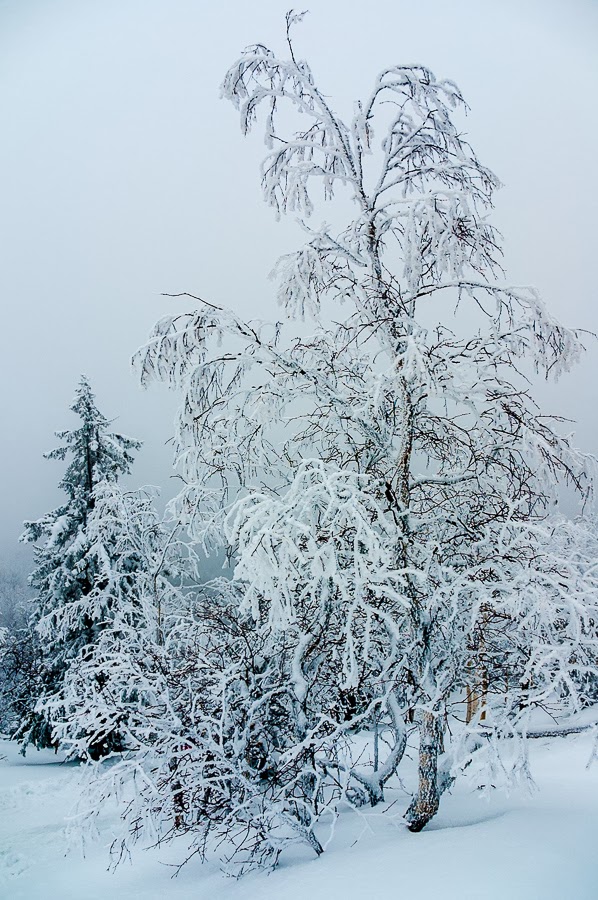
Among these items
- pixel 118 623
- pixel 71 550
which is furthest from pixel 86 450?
pixel 118 623

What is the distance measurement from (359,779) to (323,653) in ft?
4.71

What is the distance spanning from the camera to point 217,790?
5523mm

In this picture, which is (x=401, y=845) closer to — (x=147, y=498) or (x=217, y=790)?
(x=217, y=790)

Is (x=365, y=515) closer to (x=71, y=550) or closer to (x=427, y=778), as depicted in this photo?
(x=427, y=778)

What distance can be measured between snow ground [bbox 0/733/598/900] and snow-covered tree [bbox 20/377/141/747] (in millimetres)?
7323

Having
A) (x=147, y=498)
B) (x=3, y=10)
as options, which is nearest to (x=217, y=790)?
(x=147, y=498)

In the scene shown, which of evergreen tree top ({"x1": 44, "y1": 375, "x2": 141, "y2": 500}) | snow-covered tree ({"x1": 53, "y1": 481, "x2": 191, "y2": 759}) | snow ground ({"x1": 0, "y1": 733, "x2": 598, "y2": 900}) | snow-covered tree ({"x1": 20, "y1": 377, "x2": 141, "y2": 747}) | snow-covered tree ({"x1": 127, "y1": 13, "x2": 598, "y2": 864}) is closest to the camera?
snow ground ({"x1": 0, "y1": 733, "x2": 598, "y2": 900})

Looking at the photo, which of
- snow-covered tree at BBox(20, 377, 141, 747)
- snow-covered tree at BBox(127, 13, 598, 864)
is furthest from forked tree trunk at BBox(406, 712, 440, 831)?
snow-covered tree at BBox(20, 377, 141, 747)

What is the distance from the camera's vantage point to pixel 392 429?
5.76 m

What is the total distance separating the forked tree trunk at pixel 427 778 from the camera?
5.29 metres

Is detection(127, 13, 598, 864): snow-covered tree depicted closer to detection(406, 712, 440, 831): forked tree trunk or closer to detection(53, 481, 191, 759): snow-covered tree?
detection(406, 712, 440, 831): forked tree trunk

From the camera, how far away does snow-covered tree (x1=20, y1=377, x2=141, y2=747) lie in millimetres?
15352

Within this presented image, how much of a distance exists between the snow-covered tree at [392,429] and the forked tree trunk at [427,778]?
0.02 meters

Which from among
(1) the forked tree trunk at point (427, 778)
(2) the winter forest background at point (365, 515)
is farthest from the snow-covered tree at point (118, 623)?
(1) the forked tree trunk at point (427, 778)
